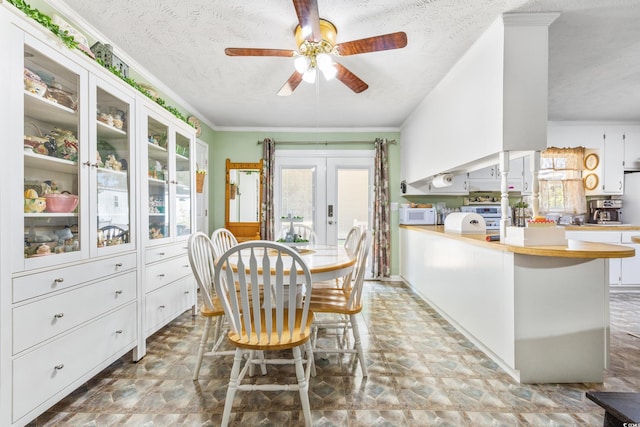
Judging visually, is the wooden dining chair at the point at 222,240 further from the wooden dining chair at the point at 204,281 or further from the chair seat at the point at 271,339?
the chair seat at the point at 271,339

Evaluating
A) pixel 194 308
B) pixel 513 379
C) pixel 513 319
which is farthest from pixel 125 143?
pixel 513 379

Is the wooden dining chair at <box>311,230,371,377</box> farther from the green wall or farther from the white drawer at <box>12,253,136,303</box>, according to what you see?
the green wall

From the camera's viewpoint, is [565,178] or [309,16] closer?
[309,16]

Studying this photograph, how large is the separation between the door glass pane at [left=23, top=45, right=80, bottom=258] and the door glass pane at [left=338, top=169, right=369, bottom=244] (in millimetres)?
3408

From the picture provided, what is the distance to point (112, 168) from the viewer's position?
1946 millimetres

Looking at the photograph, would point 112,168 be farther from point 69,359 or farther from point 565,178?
point 565,178

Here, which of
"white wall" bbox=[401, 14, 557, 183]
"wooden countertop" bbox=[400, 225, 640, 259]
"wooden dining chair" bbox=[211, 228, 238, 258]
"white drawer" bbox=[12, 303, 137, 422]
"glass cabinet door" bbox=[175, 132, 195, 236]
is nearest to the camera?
"white drawer" bbox=[12, 303, 137, 422]

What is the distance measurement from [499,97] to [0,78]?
273cm

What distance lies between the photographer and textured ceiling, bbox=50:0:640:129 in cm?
187

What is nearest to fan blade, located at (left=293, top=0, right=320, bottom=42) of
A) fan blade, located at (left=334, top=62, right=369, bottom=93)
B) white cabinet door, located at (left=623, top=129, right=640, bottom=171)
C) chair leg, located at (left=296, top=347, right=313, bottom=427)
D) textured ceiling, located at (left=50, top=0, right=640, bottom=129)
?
textured ceiling, located at (left=50, top=0, right=640, bottom=129)

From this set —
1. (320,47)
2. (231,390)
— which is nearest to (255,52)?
(320,47)

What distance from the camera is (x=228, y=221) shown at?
4.48 metres

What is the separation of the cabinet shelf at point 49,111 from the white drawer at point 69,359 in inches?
46.6

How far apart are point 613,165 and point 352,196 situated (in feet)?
12.0
